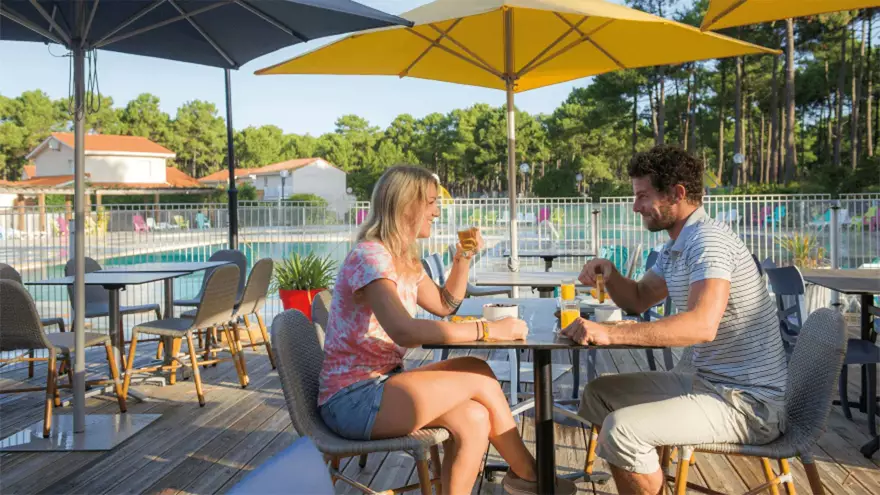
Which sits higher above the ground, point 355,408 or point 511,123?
point 511,123

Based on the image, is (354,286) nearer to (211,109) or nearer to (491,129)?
(491,129)

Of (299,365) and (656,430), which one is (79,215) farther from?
(656,430)

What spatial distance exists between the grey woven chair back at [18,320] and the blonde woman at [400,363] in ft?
7.58

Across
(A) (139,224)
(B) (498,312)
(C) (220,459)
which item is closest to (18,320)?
(C) (220,459)

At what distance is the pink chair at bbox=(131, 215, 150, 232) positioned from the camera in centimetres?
939

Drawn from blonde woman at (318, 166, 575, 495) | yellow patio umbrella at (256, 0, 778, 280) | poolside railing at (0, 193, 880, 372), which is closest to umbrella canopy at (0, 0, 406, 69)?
yellow patio umbrella at (256, 0, 778, 280)

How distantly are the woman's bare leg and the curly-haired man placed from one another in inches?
13.5

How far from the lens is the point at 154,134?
6062 centimetres

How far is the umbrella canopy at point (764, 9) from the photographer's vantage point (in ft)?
13.5

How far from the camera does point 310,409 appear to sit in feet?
7.80

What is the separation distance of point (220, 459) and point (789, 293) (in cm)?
304

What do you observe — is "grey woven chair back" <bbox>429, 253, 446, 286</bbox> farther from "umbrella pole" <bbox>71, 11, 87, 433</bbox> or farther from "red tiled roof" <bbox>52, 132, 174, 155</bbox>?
"red tiled roof" <bbox>52, 132, 174, 155</bbox>

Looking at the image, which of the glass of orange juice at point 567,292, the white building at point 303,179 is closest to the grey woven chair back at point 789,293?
the glass of orange juice at point 567,292

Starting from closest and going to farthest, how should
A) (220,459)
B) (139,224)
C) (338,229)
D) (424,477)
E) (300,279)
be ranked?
(424,477) → (220,459) → (300,279) → (338,229) → (139,224)
